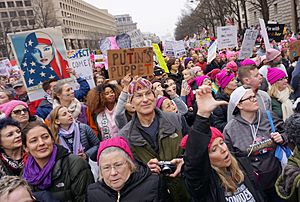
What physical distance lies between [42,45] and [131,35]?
80.2 inches

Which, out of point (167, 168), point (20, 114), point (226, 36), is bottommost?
point (167, 168)

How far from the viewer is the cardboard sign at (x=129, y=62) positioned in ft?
13.4

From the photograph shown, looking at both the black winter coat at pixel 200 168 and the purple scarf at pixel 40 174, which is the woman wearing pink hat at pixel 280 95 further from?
the purple scarf at pixel 40 174

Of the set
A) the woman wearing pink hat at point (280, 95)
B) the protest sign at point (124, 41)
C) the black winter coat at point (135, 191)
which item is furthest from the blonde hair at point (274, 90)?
the protest sign at point (124, 41)

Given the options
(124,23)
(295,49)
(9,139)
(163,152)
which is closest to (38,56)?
(9,139)

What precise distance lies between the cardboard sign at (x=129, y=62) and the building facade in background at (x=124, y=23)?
172432 mm

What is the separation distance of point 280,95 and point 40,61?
3.97 m

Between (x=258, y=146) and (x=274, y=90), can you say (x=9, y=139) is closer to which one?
(x=258, y=146)

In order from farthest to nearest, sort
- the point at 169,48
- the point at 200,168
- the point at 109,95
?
the point at 169,48
the point at 109,95
the point at 200,168

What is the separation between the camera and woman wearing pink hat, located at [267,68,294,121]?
383cm

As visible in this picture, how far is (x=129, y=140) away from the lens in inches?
113

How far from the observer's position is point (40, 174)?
2643mm

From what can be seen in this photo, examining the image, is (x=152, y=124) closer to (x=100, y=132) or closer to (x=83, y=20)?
(x=100, y=132)

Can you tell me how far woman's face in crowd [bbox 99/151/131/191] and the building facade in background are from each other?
6866 inches
